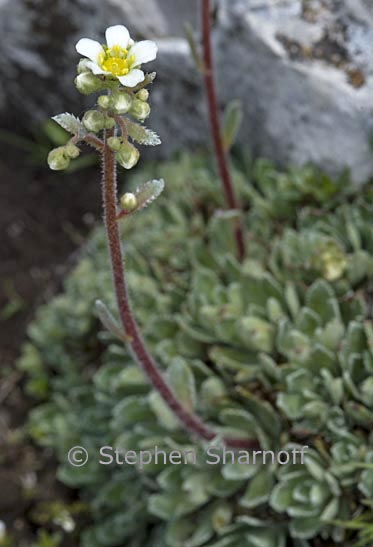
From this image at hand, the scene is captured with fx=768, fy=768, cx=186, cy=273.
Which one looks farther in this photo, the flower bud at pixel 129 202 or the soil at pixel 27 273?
the soil at pixel 27 273

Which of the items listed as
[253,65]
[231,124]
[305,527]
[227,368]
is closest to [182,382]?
[227,368]

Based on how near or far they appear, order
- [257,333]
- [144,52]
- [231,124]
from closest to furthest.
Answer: [144,52] < [257,333] < [231,124]

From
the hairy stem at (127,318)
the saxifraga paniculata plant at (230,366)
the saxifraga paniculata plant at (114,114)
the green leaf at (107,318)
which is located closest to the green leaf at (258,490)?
the saxifraga paniculata plant at (230,366)

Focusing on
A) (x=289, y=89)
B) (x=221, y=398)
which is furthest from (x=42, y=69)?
(x=221, y=398)

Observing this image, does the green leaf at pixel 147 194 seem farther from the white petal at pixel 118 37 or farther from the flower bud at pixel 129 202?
the white petal at pixel 118 37

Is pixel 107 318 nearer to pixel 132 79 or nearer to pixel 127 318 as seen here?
pixel 127 318

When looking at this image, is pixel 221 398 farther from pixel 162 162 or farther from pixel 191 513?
pixel 162 162
